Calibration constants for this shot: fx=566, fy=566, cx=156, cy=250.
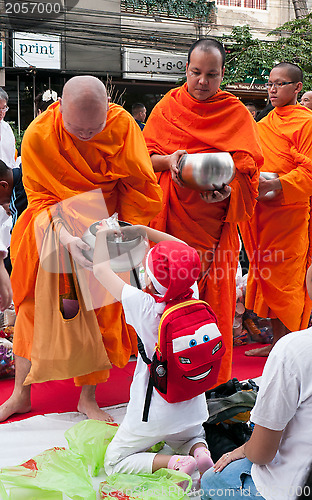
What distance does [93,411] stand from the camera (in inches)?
103

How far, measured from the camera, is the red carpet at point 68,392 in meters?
2.78

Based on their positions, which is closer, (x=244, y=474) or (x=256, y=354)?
(x=244, y=474)

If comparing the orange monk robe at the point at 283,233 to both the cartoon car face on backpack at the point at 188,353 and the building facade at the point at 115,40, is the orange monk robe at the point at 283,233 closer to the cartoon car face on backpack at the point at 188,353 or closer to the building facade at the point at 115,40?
the cartoon car face on backpack at the point at 188,353

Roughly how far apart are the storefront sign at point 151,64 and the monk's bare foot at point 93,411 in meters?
11.0

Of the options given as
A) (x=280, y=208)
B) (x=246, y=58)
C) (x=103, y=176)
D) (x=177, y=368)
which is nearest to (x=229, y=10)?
(x=246, y=58)

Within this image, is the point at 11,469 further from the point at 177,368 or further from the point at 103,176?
the point at 103,176

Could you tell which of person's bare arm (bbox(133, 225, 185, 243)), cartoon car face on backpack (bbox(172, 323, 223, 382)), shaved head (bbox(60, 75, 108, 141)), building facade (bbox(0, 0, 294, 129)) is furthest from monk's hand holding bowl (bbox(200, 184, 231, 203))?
building facade (bbox(0, 0, 294, 129))

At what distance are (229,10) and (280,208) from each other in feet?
38.3

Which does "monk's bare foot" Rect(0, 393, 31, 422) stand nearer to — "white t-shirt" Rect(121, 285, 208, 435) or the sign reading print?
"white t-shirt" Rect(121, 285, 208, 435)

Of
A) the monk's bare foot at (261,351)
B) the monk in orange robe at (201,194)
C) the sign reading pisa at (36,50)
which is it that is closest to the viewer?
the monk in orange robe at (201,194)

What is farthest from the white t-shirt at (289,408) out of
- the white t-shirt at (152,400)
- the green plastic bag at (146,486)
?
the white t-shirt at (152,400)

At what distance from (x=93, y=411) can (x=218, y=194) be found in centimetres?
116

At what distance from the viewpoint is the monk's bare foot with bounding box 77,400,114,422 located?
8.52ft

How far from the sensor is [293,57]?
408 inches
